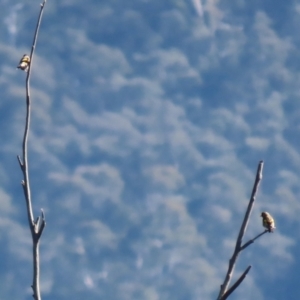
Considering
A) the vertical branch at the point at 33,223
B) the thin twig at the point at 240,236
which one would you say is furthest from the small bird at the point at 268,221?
the vertical branch at the point at 33,223

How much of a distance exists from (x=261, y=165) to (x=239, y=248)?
96cm

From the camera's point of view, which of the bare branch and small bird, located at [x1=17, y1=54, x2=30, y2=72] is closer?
the bare branch

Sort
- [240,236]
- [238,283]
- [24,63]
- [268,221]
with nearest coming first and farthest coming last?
[238,283]
[240,236]
[268,221]
[24,63]

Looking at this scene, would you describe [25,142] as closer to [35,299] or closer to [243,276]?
[35,299]

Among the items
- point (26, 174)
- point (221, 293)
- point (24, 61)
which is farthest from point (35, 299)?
point (24, 61)

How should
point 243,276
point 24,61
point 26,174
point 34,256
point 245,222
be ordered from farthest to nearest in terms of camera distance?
point 24,61 < point 26,174 < point 34,256 < point 245,222 < point 243,276

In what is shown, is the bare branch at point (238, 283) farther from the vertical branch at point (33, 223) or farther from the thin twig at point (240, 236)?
the vertical branch at point (33, 223)

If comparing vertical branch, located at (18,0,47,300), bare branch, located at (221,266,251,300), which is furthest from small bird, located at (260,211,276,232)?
vertical branch, located at (18,0,47,300)

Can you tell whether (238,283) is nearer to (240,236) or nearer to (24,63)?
(240,236)

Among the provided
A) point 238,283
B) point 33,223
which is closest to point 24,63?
point 33,223

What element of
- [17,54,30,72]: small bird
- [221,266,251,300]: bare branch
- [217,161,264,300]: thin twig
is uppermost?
[17,54,30,72]: small bird

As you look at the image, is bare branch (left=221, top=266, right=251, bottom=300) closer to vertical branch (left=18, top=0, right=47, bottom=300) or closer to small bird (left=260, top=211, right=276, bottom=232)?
small bird (left=260, top=211, right=276, bottom=232)

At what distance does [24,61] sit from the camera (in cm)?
860

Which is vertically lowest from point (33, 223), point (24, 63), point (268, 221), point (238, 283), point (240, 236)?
point (238, 283)
